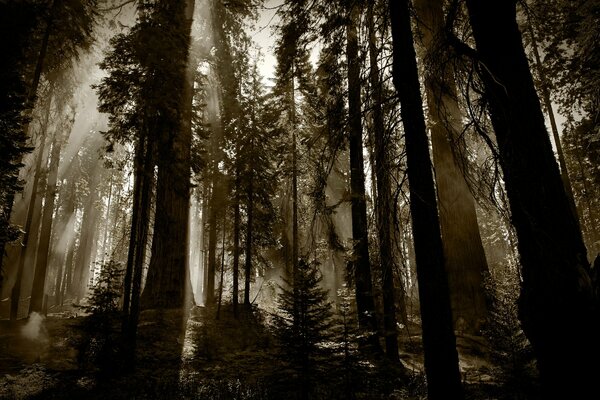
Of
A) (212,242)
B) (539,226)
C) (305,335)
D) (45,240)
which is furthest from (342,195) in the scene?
(45,240)

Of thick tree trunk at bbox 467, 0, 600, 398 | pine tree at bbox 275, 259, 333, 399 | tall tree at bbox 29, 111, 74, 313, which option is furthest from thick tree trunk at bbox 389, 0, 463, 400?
tall tree at bbox 29, 111, 74, 313

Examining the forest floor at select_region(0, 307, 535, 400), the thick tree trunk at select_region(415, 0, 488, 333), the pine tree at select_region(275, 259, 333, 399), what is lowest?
the forest floor at select_region(0, 307, 535, 400)

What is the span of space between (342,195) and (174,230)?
23.2 feet

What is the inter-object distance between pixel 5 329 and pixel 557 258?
60.3ft

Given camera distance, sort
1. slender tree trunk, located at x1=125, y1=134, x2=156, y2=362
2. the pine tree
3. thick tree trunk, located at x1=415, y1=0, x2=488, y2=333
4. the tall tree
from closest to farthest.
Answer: the pine tree < slender tree trunk, located at x1=125, y1=134, x2=156, y2=362 < thick tree trunk, located at x1=415, y1=0, x2=488, y2=333 < the tall tree

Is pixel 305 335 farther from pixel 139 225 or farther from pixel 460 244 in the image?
pixel 460 244

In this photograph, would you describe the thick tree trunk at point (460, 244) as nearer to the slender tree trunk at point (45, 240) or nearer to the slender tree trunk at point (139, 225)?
the slender tree trunk at point (139, 225)

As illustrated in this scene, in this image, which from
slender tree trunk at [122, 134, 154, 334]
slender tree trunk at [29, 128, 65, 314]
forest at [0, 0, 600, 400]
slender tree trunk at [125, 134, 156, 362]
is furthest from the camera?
slender tree trunk at [29, 128, 65, 314]

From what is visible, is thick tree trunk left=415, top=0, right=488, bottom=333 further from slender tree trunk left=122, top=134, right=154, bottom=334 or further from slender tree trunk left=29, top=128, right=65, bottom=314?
slender tree trunk left=29, top=128, right=65, bottom=314

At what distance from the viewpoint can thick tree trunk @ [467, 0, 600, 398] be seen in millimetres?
2785

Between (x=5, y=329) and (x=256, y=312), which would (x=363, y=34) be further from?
(x=5, y=329)

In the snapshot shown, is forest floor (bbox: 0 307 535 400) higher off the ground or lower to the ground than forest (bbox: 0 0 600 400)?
lower

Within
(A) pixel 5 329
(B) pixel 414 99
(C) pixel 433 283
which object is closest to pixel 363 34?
(B) pixel 414 99

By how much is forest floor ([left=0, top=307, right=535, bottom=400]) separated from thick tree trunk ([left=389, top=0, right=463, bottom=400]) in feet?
1.24
